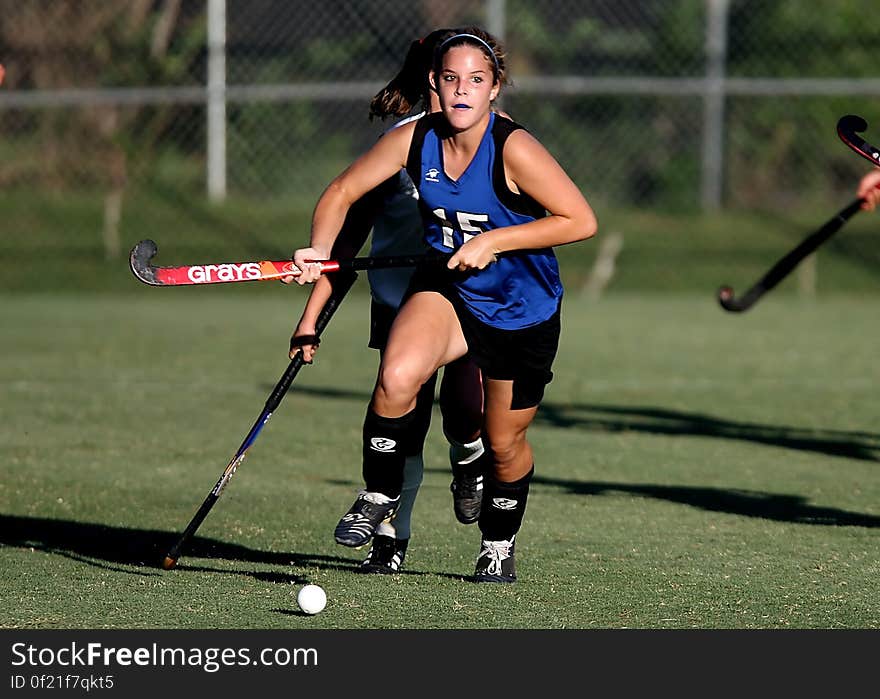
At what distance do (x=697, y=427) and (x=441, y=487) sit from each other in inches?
88.7

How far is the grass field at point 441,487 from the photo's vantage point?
485cm

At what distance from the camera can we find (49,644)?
4242 millimetres

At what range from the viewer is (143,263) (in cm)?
496

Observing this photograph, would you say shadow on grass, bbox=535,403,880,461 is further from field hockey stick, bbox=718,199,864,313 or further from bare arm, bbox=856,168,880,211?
bare arm, bbox=856,168,880,211

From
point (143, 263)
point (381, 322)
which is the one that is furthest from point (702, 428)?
point (143, 263)

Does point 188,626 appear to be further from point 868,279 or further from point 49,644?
point 868,279

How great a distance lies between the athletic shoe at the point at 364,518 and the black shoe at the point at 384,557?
377mm

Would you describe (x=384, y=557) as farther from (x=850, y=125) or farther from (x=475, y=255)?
(x=850, y=125)

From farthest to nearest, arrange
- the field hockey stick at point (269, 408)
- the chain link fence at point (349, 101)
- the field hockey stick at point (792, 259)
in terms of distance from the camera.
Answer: the chain link fence at point (349, 101) → the field hockey stick at point (792, 259) → the field hockey stick at point (269, 408)

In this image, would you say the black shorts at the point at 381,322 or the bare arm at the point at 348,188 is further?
the black shorts at the point at 381,322

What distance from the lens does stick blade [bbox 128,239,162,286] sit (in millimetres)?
4941

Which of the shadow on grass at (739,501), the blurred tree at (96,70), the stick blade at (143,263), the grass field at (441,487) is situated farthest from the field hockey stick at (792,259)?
the blurred tree at (96,70)

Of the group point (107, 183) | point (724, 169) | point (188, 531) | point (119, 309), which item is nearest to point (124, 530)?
point (188, 531)

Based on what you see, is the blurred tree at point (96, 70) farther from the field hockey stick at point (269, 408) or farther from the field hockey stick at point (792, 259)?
the field hockey stick at point (269, 408)
